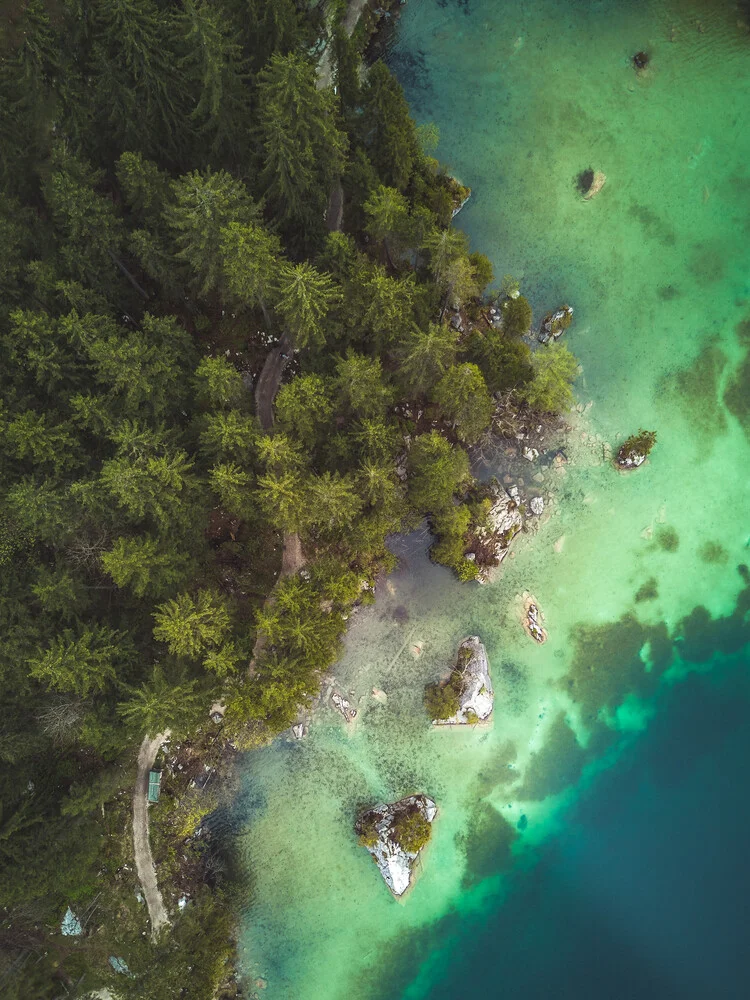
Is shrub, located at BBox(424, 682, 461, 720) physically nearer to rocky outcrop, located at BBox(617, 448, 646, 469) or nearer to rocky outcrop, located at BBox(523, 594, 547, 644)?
rocky outcrop, located at BBox(523, 594, 547, 644)

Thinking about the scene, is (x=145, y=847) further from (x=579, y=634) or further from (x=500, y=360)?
(x=500, y=360)

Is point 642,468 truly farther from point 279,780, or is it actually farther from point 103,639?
point 103,639

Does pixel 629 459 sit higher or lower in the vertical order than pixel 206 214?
higher

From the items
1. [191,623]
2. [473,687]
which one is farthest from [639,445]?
[191,623]

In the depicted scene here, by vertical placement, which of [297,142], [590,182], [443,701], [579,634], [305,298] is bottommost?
[443,701]

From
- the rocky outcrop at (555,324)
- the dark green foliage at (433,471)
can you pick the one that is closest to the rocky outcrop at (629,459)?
the rocky outcrop at (555,324)

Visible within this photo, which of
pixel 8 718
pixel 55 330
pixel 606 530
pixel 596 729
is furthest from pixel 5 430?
pixel 596 729

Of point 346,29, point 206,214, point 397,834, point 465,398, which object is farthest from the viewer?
point 346,29

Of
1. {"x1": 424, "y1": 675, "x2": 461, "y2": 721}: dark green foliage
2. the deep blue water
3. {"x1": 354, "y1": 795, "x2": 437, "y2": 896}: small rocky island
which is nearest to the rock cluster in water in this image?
the deep blue water
